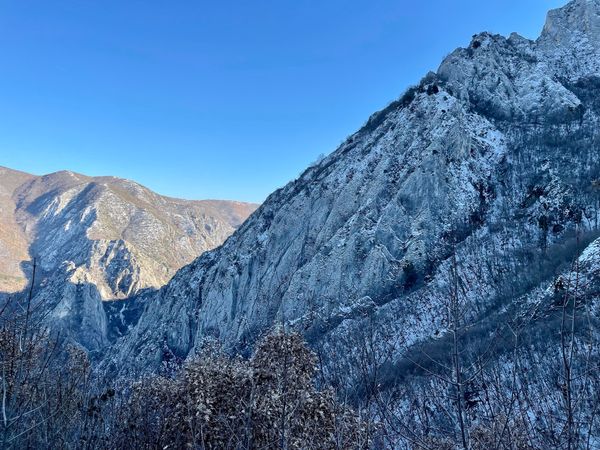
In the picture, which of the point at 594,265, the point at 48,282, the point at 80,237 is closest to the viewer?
the point at 594,265

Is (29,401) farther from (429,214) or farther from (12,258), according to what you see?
(12,258)

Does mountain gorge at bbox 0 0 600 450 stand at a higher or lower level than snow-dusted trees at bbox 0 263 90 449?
higher

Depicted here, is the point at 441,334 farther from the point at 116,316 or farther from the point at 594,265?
the point at 116,316

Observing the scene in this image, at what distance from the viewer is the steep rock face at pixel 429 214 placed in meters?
40.9

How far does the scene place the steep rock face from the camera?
1612 inches

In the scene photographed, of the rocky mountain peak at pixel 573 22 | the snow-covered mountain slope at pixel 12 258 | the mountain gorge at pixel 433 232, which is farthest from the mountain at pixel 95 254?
the rocky mountain peak at pixel 573 22

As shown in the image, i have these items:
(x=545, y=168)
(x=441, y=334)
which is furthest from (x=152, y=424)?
(x=545, y=168)

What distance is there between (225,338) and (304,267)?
15.7m

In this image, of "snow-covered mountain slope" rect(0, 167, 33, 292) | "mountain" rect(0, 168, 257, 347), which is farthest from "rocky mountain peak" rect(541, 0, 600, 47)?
"snow-covered mountain slope" rect(0, 167, 33, 292)

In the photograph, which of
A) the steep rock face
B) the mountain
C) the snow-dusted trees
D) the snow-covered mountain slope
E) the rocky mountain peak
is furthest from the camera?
the snow-covered mountain slope

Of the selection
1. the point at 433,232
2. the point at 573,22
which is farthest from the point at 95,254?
the point at 573,22

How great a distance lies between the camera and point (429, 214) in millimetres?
48719

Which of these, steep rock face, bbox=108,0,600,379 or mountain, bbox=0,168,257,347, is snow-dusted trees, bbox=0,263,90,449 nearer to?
steep rock face, bbox=108,0,600,379

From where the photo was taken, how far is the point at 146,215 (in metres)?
184
